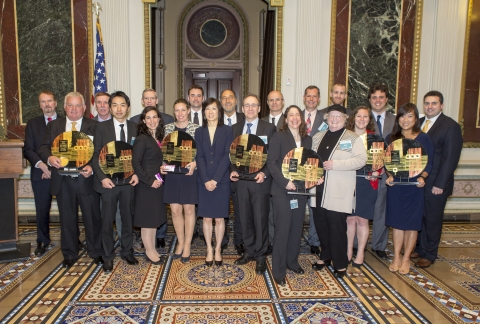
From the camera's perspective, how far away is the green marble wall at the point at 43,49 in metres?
5.79

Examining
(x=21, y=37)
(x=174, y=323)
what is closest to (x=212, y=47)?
(x=21, y=37)

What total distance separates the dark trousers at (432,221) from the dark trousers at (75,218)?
11.6ft

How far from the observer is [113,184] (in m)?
3.70

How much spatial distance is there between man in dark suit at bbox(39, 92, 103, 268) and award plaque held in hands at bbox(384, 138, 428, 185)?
9.87 ft

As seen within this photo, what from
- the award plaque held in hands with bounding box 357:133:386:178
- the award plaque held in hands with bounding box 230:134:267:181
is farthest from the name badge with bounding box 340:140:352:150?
the award plaque held in hands with bounding box 230:134:267:181

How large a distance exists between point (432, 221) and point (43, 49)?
5.93 m

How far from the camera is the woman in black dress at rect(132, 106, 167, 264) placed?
3.75 m

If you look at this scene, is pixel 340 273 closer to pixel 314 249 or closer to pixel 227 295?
pixel 314 249

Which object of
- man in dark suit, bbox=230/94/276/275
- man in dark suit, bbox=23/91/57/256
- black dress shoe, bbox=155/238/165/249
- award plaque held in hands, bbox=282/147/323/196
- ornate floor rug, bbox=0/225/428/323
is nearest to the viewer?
ornate floor rug, bbox=0/225/428/323

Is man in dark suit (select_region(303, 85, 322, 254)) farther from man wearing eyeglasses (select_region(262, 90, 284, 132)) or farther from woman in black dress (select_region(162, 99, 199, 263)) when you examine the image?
woman in black dress (select_region(162, 99, 199, 263))

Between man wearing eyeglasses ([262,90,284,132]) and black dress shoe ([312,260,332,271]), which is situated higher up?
man wearing eyeglasses ([262,90,284,132])

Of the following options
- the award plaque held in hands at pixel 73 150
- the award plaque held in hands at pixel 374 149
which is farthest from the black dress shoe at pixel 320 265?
the award plaque held in hands at pixel 73 150

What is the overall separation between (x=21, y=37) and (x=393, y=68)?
5946 mm

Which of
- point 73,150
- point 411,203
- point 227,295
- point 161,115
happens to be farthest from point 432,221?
point 73,150
